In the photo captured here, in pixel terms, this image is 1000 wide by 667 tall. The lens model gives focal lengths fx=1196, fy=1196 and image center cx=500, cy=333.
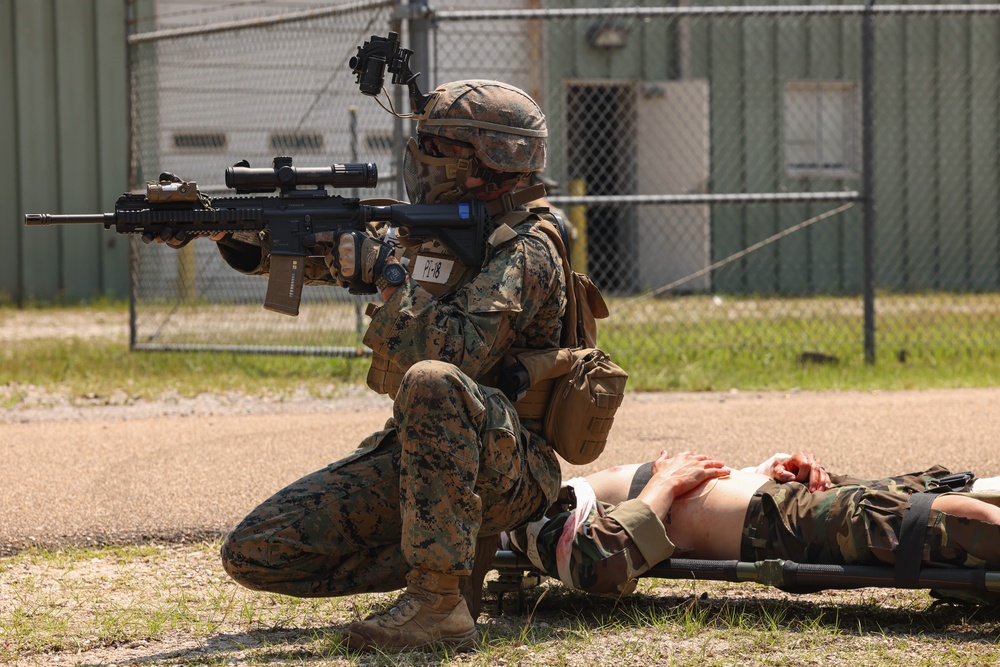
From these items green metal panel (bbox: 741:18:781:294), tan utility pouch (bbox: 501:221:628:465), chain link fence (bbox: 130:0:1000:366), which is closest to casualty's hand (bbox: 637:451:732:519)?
tan utility pouch (bbox: 501:221:628:465)

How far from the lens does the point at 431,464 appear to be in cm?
313

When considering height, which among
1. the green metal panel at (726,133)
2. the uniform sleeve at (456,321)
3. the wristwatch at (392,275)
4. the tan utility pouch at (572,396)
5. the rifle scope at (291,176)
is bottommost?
the tan utility pouch at (572,396)

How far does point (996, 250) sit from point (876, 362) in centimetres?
748

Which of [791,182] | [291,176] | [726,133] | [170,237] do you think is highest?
[726,133]

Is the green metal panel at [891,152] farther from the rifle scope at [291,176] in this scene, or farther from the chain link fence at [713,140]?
the rifle scope at [291,176]

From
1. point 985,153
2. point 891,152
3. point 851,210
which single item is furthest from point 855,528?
point 985,153

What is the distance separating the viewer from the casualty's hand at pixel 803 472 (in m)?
3.68

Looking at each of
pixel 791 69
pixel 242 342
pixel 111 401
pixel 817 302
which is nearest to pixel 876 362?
pixel 817 302

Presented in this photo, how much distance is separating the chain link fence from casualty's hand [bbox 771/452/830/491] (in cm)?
555

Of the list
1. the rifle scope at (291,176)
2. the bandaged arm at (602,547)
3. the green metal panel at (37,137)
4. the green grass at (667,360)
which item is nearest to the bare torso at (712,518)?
the bandaged arm at (602,547)

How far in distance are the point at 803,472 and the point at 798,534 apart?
0.29 m

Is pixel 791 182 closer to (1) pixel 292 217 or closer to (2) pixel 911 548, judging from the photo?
(2) pixel 911 548

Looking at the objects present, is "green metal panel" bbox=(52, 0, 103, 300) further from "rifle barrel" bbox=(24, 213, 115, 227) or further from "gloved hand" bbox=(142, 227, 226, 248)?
"gloved hand" bbox=(142, 227, 226, 248)

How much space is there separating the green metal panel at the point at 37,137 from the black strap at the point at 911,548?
11.4 m
